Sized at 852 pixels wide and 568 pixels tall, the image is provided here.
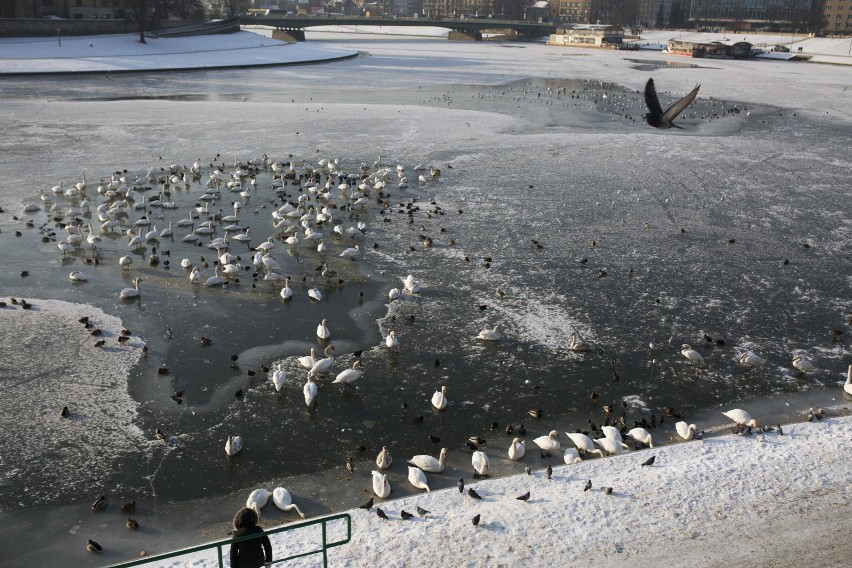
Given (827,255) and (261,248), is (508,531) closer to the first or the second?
Result: (261,248)

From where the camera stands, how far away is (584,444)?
10312 mm

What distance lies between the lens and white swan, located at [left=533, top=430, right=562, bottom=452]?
10305 millimetres

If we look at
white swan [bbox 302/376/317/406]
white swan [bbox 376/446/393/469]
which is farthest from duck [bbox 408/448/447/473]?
white swan [bbox 302/376/317/406]

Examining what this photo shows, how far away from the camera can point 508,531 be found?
870 cm

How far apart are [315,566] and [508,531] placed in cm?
221

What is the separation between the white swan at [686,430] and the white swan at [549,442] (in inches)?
71.2

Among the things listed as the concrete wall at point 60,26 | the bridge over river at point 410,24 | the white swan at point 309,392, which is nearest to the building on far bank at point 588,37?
the bridge over river at point 410,24

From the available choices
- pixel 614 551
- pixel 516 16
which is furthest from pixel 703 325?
pixel 516 16

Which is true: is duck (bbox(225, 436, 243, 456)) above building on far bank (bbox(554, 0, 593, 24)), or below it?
below

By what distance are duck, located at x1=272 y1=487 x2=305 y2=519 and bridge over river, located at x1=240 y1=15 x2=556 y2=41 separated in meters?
99.2

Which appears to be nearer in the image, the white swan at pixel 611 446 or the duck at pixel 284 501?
the duck at pixel 284 501

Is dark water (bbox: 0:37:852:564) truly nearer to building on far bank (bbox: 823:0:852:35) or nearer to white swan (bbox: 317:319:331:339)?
white swan (bbox: 317:319:331:339)

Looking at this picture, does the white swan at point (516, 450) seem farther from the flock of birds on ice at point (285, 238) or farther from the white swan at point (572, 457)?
the white swan at point (572, 457)

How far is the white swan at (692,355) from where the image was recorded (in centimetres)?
1300
